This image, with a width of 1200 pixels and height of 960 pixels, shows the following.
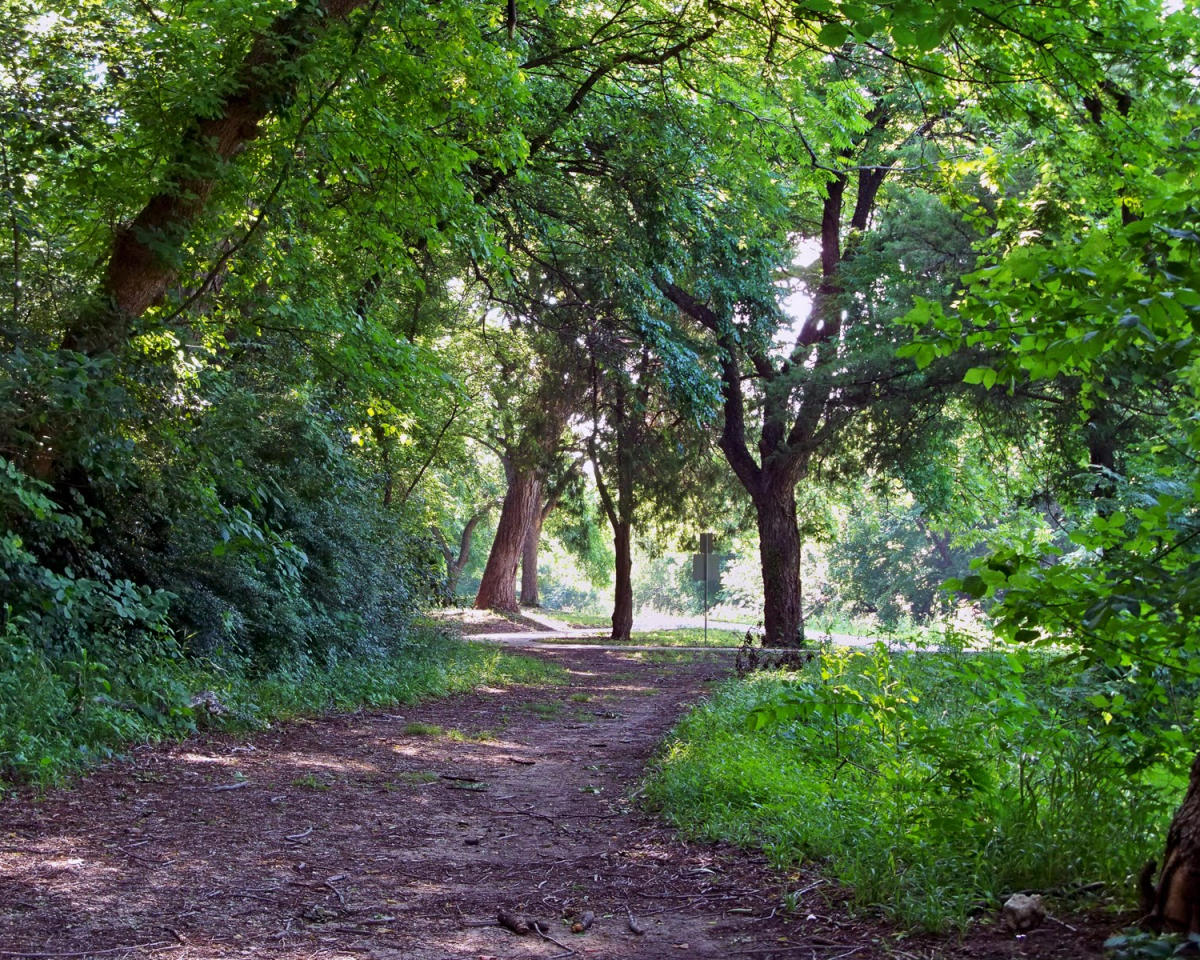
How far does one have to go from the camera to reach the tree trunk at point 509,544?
30.1 m

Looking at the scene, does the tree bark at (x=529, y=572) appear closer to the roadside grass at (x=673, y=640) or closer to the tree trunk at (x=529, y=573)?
the tree trunk at (x=529, y=573)

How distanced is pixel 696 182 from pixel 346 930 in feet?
35.6

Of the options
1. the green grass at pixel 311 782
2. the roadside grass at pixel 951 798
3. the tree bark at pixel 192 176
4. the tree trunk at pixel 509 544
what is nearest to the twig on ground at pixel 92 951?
the roadside grass at pixel 951 798

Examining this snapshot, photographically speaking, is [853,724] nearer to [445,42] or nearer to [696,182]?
[445,42]

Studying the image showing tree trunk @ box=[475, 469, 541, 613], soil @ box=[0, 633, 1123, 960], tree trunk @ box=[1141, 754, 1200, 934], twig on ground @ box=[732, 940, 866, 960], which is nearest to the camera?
tree trunk @ box=[1141, 754, 1200, 934]

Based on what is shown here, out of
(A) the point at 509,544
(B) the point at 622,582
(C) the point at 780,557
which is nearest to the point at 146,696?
(C) the point at 780,557

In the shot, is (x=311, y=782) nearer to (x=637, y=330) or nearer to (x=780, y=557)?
(x=637, y=330)

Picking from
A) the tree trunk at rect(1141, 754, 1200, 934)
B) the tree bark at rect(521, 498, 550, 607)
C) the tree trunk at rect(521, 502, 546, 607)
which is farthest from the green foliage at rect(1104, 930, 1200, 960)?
the tree trunk at rect(521, 502, 546, 607)

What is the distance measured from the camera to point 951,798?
170 inches

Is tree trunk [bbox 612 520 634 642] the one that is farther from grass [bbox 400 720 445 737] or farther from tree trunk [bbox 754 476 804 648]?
grass [bbox 400 720 445 737]

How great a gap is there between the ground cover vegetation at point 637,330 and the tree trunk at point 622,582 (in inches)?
258

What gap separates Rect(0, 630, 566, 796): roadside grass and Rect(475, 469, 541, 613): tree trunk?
55.9 ft

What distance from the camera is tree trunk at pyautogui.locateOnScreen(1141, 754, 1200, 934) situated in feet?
9.35

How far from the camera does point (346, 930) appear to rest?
157 inches
